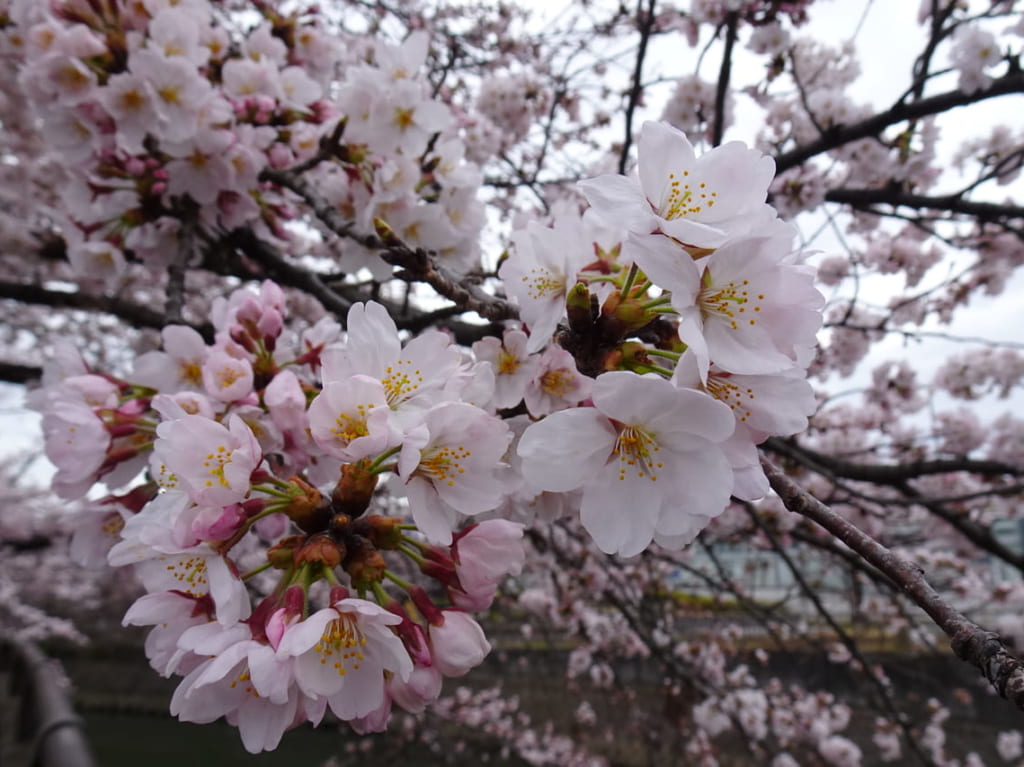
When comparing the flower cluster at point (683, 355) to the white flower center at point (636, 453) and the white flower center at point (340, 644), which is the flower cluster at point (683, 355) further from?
the white flower center at point (340, 644)

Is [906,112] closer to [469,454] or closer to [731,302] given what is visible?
[731,302]

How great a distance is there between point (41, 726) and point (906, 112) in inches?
167

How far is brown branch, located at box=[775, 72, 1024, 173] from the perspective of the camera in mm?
2049

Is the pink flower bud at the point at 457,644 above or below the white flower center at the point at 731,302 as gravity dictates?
below

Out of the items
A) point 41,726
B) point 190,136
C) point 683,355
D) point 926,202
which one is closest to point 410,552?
point 683,355

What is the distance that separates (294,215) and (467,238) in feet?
2.41

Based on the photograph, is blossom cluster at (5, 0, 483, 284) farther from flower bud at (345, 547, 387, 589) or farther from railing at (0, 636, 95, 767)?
railing at (0, 636, 95, 767)

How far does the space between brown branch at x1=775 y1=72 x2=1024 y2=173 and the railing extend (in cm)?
309

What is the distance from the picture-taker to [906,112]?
86.2 inches

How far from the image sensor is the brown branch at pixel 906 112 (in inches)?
80.7

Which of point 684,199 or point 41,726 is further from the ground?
point 684,199

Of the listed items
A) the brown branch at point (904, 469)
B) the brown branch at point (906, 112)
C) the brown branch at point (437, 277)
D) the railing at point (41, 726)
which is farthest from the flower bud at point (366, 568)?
the brown branch at point (904, 469)

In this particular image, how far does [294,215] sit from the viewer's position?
6.57 ft

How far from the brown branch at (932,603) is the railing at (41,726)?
222 cm
